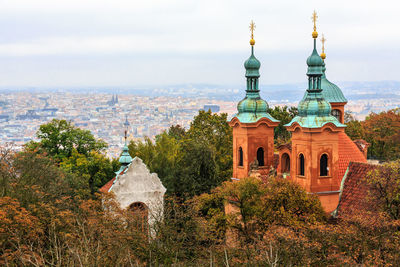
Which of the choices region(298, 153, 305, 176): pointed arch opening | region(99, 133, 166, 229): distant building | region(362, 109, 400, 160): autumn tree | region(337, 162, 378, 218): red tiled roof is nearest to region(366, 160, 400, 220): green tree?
region(337, 162, 378, 218): red tiled roof

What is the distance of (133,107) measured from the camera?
14725cm

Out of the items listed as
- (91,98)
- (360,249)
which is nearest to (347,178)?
(360,249)

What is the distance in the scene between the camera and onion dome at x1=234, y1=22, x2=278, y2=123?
41.7 meters

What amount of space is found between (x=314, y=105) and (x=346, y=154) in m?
4.43

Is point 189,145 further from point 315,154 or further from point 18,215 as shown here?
point 18,215

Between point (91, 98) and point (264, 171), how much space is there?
5027 inches

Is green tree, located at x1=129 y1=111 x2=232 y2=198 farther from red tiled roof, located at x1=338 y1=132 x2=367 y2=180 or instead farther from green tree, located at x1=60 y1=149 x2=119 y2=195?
red tiled roof, located at x1=338 y1=132 x2=367 y2=180

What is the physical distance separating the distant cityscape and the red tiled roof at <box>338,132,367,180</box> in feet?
161

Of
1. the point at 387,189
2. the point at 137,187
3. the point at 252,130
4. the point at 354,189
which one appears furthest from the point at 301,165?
the point at 137,187

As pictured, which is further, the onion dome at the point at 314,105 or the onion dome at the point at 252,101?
the onion dome at the point at 252,101

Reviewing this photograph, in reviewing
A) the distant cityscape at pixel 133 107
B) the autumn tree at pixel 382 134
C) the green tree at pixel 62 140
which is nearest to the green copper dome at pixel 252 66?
the green tree at pixel 62 140

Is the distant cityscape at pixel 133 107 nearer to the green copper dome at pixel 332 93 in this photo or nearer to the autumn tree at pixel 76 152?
the autumn tree at pixel 76 152

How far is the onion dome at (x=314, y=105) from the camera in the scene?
3659 centimetres

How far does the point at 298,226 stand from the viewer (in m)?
30.8
